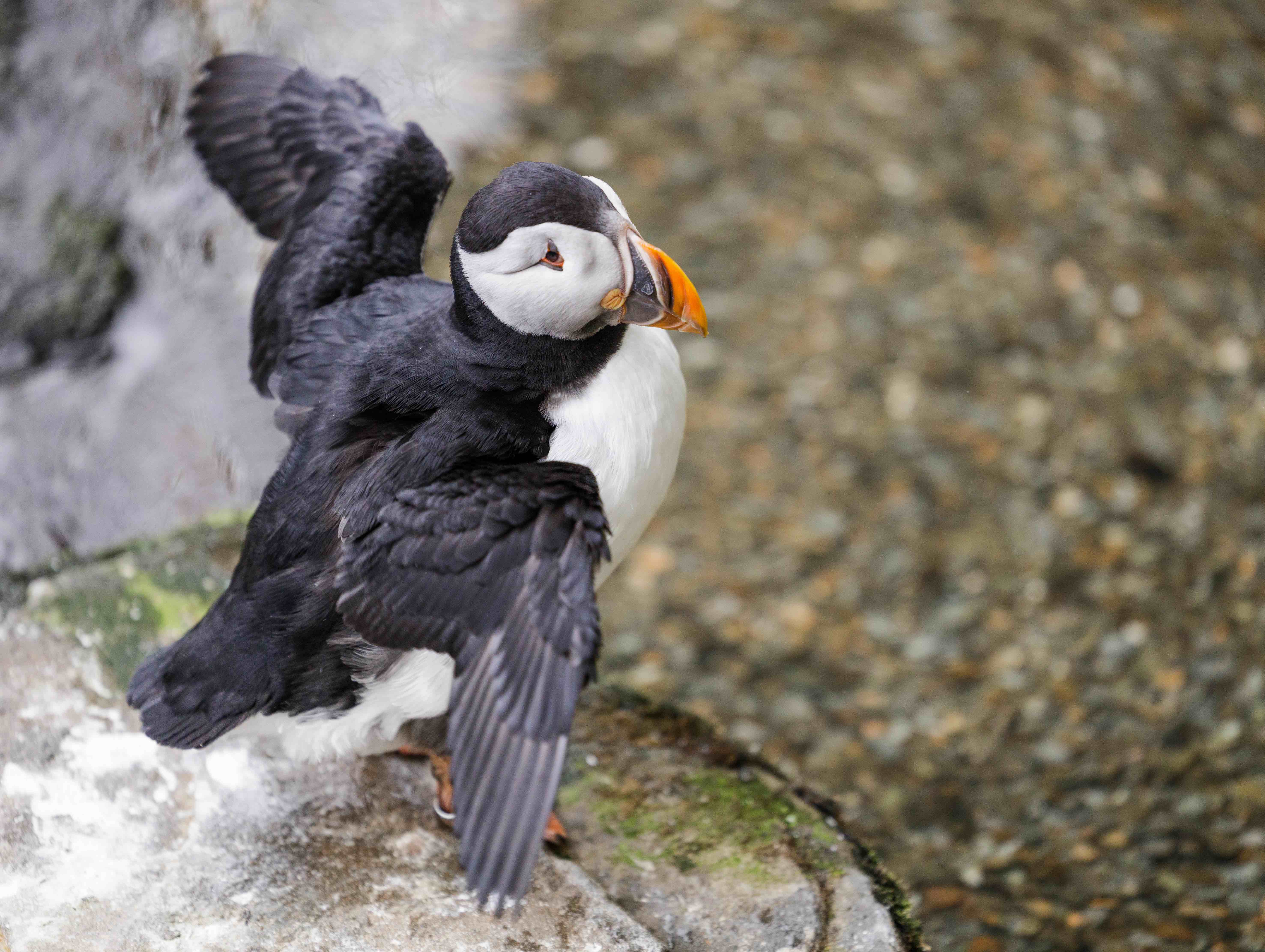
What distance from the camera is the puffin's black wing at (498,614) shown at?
1974 millimetres

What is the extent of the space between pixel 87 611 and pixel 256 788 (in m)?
0.75

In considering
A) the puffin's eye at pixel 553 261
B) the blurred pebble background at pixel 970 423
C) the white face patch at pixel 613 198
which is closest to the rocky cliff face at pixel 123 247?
the blurred pebble background at pixel 970 423

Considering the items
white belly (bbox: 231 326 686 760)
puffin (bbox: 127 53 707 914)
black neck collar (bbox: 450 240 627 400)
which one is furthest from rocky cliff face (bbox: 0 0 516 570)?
black neck collar (bbox: 450 240 627 400)

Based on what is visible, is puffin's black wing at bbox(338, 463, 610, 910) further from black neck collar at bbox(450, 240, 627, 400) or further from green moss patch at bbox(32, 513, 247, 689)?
green moss patch at bbox(32, 513, 247, 689)

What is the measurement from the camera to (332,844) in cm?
271

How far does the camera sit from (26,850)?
2.62 metres

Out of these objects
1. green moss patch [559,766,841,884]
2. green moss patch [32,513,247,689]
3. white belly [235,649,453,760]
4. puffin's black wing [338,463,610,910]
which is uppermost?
puffin's black wing [338,463,610,910]

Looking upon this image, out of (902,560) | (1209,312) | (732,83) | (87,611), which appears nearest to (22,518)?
(87,611)

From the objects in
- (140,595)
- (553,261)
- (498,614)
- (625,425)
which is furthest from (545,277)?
(140,595)

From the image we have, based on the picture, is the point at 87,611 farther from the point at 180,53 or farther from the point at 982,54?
the point at 982,54

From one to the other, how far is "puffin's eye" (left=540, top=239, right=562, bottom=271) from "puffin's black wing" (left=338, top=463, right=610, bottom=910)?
1.10 feet

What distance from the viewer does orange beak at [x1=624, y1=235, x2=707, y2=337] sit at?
7.37ft

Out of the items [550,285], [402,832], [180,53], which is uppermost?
[550,285]

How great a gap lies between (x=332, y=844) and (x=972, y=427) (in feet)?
10.4
